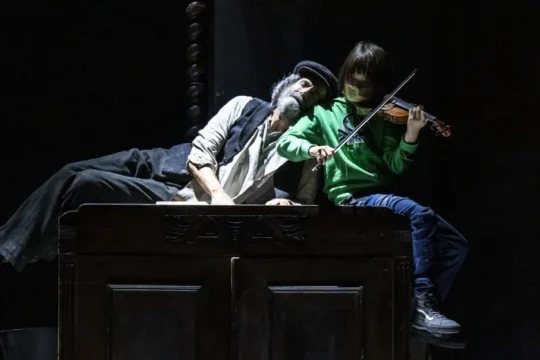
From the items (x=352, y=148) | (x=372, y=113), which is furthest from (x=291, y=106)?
(x=372, y=113)

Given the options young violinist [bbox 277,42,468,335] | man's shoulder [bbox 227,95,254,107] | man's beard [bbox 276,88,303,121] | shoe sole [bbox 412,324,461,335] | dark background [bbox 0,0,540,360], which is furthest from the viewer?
dark background [bbox 0,0,540,360]

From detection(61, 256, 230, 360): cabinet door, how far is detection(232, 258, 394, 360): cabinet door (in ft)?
0.20

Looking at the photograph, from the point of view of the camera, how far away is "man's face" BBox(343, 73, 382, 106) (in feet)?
9.61

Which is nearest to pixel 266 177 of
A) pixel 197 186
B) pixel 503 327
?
pixel 197 186

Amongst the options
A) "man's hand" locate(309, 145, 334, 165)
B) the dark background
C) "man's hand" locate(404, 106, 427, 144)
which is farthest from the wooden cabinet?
the dark background

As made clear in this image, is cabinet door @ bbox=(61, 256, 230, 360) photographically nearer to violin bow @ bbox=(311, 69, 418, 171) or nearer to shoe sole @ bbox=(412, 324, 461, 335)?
violin bow @ bbox=(311, 69, 418, 171)

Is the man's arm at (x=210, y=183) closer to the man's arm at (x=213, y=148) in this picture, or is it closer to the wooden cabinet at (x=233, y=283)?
the man's arm at (x=213, y=148)

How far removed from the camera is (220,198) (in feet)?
9.71

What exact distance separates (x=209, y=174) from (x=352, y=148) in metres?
0.47

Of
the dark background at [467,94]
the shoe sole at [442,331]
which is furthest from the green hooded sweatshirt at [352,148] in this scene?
the shoe sole at [442,331]

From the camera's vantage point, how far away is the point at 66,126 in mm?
3658

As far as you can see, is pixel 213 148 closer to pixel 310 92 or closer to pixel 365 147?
pixel 310 92

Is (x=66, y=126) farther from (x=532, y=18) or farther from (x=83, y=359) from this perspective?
(x=532, y=18)

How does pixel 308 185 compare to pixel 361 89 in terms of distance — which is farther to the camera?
pixel 308 185
